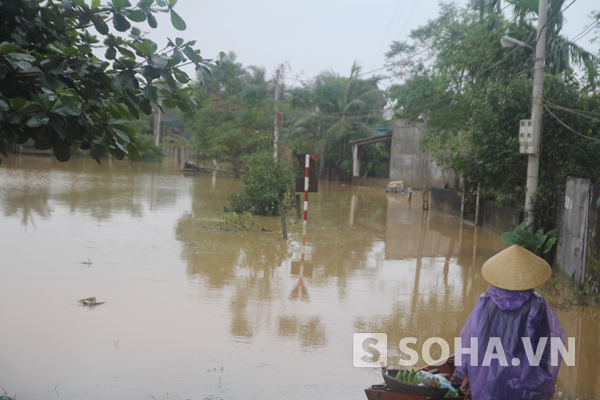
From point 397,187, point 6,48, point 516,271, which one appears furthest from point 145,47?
point 397,187

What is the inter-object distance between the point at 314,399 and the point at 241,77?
4051 cm

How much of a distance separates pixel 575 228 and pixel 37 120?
8.94m

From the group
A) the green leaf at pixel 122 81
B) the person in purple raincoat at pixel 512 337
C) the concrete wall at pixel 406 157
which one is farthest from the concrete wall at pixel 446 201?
the green leaf at pixel 122 81

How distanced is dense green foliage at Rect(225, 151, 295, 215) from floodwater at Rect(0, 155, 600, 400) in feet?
4.90

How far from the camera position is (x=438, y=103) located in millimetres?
22547

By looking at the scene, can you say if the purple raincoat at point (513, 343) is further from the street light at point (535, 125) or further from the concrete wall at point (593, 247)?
the street light at point (535, 125)

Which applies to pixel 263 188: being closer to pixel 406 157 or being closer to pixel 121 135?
pixel 121 135

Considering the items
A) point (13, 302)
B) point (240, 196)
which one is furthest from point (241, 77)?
point (13, 302)

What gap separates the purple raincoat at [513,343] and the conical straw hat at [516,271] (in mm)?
56

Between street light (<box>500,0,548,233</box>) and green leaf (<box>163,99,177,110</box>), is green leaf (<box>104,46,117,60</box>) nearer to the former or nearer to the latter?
green leaf (<box>163,99,177,110</box>)

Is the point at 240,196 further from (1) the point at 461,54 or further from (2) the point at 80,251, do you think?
(1) the point at 461,54

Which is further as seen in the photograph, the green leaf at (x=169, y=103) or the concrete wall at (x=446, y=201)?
the concrete wall at (x=446, y=201)

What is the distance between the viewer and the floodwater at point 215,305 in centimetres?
503

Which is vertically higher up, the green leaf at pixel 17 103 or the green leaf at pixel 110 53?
the green leaf at pixel 110 53
